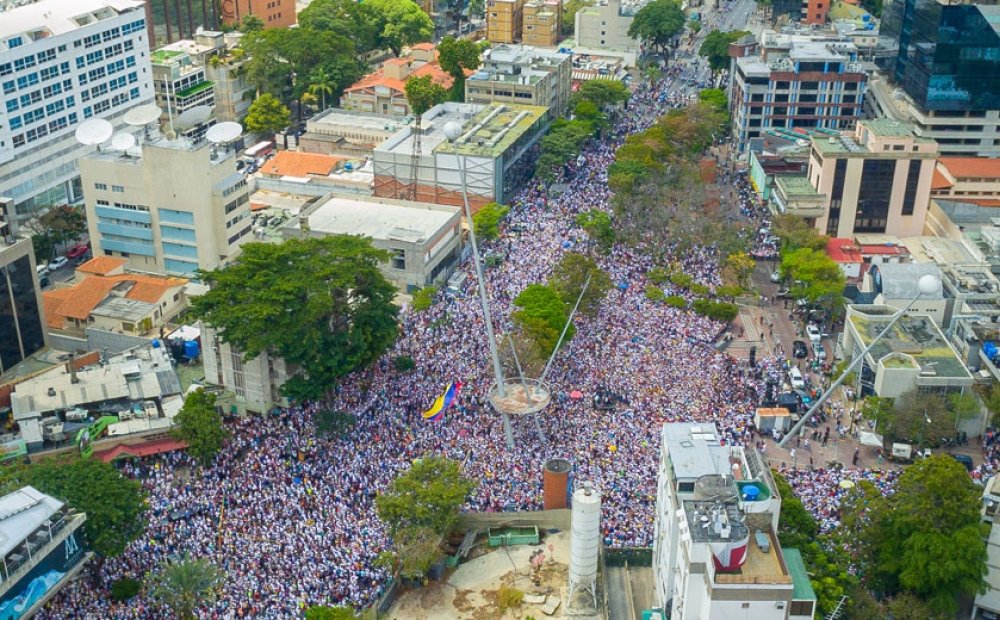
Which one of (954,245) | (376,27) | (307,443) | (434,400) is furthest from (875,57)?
(307,443)

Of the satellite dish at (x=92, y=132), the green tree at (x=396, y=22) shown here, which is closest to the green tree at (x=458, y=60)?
the green tree at (x=396, y=22)

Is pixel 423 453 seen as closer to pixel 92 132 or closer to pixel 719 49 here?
pixel 92 132

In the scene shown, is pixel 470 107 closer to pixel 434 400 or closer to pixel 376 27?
pixel 376 27

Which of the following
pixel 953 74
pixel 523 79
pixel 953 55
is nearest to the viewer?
pixel 953 55

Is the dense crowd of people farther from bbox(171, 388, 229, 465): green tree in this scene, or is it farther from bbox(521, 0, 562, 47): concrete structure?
bbox(521, 0, 562, 47): concrete structure

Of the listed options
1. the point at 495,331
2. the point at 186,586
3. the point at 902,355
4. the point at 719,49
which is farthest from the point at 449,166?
the point at 719,49

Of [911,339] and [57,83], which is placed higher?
[57,83]

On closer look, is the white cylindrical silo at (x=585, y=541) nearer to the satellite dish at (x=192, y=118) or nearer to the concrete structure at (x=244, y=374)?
the concrete structure at (x=244, y=374)

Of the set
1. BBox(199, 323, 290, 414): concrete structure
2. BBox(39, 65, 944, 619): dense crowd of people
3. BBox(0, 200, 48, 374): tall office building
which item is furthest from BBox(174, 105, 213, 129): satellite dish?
BBox(199, 323, 290, 414): concrete structure
